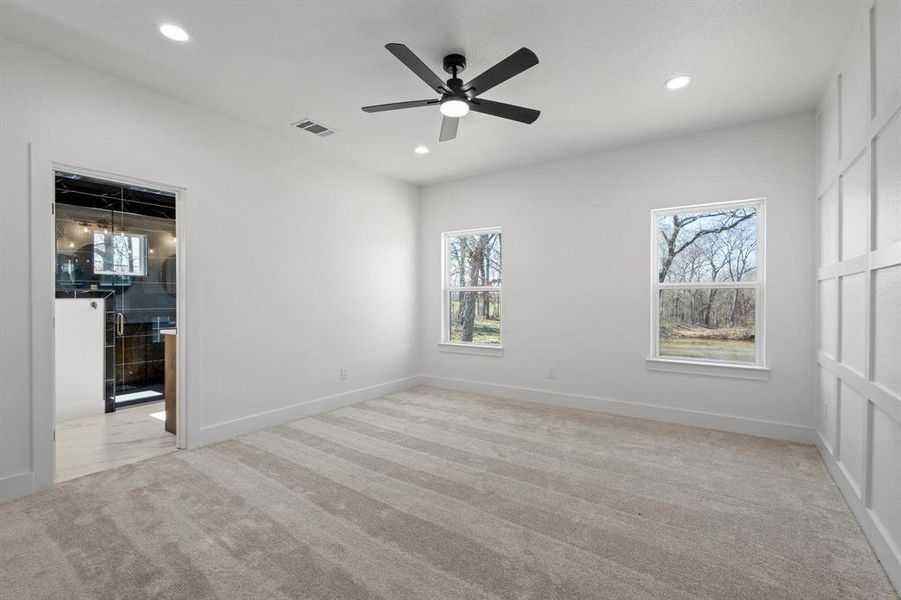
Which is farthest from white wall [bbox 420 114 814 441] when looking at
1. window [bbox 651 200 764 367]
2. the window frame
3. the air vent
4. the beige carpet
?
the window frame

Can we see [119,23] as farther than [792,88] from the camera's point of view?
No

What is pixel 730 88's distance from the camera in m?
3.21

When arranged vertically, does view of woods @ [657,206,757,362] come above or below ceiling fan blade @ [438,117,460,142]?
below

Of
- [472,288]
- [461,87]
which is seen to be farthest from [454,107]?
[472,288]

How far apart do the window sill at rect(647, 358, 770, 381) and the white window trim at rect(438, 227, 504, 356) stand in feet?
5.98

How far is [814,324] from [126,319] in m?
7.41

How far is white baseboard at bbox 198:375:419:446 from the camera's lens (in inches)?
143

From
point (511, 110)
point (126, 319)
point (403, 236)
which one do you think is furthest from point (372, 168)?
point (126, 319)

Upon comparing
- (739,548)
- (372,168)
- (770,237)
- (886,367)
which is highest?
(372,168)

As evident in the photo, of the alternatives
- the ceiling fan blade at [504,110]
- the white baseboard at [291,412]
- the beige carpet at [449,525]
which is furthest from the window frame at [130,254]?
the ceiling fan blade at [504,110]

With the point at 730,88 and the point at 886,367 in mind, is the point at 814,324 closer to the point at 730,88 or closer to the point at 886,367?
the point at 886,367

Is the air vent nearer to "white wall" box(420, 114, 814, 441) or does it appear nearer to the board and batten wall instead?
"white wall" box(420, 114, 814, 441)

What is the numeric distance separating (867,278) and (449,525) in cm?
266

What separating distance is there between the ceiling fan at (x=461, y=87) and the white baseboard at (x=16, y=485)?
10.5 feet
